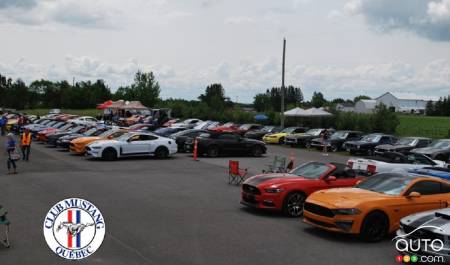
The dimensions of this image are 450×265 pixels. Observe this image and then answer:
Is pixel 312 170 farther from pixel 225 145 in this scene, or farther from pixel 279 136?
pixel 279 136

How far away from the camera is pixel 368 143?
33.3 m

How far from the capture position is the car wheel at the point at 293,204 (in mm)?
12922

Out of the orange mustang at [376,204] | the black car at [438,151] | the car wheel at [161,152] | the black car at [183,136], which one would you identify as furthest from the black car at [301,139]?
the orange mustang at [376,204]

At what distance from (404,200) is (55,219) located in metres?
6.82

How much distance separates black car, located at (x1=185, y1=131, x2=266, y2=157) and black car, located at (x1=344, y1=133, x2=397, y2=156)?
6.60 metres

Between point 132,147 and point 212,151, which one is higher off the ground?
point 132,147

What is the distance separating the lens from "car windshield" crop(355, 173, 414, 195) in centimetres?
1134

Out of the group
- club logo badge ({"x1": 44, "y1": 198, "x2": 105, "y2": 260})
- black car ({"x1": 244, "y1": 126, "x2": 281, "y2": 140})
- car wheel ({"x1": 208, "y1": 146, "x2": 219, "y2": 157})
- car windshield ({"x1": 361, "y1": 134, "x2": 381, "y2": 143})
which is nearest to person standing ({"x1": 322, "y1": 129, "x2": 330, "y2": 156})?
car windshield ({"x1": 361, "y1": 134, "x2": 381, "y2": 143})

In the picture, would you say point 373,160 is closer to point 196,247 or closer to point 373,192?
point 373,192

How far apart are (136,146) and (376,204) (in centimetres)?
1748

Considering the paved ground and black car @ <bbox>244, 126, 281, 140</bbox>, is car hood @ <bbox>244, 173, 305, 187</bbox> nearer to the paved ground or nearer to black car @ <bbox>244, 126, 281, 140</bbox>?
the paved ground

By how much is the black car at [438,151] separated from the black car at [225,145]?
8.52 metres

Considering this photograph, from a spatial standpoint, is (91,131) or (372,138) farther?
(372,138)

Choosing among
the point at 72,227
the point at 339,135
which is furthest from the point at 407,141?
the point at 72,227
